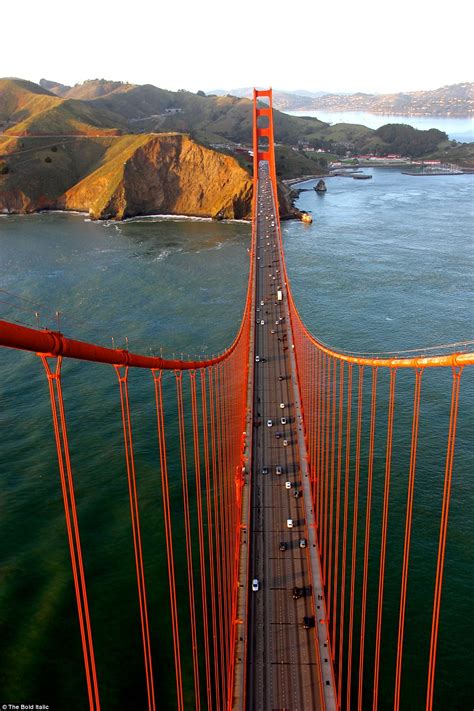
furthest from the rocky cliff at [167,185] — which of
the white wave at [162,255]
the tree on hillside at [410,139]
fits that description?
the tree on hillside at [410,139]

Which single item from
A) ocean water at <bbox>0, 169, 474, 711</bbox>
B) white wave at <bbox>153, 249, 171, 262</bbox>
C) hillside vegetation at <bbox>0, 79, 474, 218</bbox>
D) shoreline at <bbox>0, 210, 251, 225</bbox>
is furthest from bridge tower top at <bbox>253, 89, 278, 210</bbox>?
white wave at <bbox>153, 249, 171, 262</bbox>

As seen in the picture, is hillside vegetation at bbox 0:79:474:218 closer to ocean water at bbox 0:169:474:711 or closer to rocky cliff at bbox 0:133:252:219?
rocky cliff at bbox 0:133:252:219

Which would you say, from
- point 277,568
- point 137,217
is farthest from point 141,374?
point 137,217

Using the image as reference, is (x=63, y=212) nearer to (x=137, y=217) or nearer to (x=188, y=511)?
(x=137, y=217)

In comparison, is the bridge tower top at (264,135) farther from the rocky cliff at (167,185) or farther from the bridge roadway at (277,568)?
the bridge roadway at (277,568)

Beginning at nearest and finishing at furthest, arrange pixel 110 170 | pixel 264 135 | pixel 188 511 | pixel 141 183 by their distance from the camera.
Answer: pixel 188 511, pixel 141 183, pixel 110 170, pixel 264 135

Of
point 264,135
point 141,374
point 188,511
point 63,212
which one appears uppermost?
point 264,135

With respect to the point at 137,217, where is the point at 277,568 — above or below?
below
